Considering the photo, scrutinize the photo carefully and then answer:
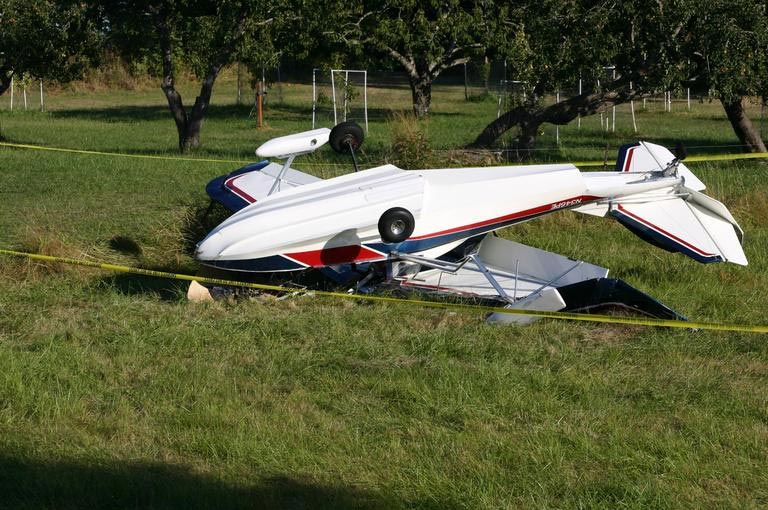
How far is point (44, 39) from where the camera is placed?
22.1 m

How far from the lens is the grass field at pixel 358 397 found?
545 centimetres

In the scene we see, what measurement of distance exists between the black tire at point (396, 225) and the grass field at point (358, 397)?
76cm

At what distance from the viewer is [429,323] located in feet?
28.1

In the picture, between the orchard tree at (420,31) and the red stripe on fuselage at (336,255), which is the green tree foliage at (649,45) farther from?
the orchard tree at (420,31)

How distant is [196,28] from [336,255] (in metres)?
16.1

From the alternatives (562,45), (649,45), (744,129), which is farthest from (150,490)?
(744,129)

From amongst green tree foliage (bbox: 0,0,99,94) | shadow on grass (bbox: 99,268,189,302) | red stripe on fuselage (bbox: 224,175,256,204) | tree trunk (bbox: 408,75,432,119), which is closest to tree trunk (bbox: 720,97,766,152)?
red stripe on fuselage (bbox: 224,175,256,204)

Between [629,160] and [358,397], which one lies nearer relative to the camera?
[358,397]

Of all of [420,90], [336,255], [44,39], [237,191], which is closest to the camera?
[336,255]

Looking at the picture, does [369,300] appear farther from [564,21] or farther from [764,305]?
[564,21]

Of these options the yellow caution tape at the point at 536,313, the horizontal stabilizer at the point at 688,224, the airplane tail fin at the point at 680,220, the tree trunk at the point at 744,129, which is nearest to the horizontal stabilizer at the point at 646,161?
the airplane tail fin at the point at 680,220

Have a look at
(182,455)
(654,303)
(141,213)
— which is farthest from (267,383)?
A: (141,213)

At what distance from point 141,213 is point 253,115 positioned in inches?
893

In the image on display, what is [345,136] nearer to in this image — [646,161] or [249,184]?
[249,184]
